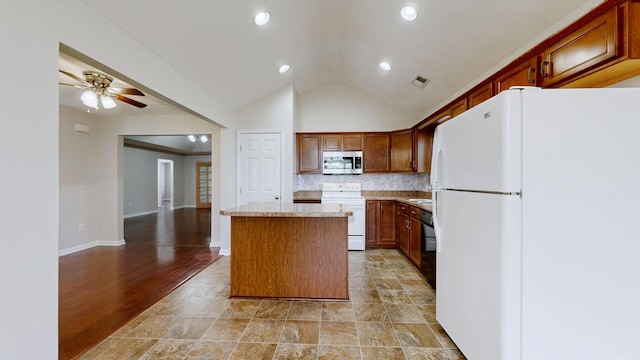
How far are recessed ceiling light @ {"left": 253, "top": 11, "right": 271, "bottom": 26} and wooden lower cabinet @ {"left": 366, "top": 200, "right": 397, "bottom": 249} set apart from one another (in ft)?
10.1

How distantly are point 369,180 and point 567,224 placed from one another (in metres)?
3.78

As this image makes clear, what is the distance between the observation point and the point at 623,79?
5.20ft

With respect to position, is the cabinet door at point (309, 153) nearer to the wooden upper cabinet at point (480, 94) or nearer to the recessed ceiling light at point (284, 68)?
the recessed ceiling light at point (284, 68)

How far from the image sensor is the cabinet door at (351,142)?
4.76m

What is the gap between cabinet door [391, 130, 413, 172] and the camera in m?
4.45

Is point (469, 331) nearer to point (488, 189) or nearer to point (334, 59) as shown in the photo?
point (488, 189)

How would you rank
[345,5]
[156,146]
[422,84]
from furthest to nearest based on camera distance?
[156,146]
[422,84]
[345,5]

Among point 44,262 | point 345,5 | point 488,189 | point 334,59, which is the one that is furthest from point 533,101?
point 334,59

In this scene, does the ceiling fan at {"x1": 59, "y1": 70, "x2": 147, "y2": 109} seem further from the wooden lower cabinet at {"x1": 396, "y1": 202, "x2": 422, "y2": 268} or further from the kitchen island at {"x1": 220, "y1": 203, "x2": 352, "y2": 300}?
the wooden lower cabinet at {"x1": 396, "y1": 202, "x2": 422, "y2": 268}

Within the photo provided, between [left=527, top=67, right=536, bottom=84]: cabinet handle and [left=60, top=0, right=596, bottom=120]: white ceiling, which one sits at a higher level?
[left=60, top=0, right=596, bottom=120]: white ceiling

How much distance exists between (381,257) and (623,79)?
316 centimetres

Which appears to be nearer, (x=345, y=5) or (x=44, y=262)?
(x=44, y=262)

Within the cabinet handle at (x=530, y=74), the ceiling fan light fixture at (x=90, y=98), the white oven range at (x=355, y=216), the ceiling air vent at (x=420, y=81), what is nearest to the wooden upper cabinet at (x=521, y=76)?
the cabinet handle at (x=530, y=74)

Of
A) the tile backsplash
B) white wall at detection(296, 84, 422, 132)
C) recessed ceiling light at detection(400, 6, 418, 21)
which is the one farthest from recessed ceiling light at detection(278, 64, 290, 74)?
the tile backsplash
